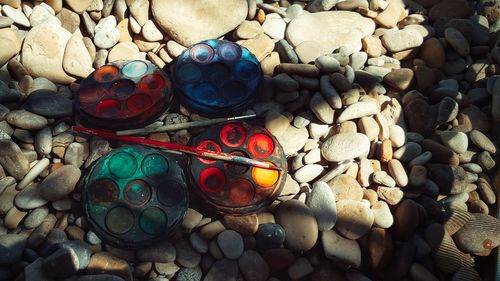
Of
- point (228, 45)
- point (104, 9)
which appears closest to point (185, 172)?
point (228, 45)

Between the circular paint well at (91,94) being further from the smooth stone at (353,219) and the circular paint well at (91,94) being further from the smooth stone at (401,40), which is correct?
the smooth stone at (401,40)

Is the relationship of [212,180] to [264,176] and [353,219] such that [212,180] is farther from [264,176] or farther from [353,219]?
[353,219]

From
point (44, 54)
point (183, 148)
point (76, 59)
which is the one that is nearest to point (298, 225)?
point (183, 148)

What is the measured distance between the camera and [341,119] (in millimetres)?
2232

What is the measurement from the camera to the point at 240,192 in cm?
198

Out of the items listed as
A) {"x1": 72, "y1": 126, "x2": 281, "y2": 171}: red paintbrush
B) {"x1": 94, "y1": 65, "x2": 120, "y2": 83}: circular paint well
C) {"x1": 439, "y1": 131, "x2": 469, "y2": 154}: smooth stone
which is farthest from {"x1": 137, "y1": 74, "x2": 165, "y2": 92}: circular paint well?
{"x1": 439, "y1": 131, "x2": 469, "y2": 154}: smooth stone

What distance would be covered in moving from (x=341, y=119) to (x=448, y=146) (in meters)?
0.57

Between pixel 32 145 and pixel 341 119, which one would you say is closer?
pixel 32 145

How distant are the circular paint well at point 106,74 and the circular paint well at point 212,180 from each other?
66cm

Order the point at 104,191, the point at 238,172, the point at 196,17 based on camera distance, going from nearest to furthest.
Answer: the point at 104,191, the point at 238,172, the point at 196,17

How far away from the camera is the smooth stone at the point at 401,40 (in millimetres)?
2635

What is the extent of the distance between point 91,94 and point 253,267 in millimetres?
1084

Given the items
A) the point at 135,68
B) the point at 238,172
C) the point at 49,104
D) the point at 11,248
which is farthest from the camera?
the point at 135,68

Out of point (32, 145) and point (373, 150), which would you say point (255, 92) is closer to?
point (373, 150)
